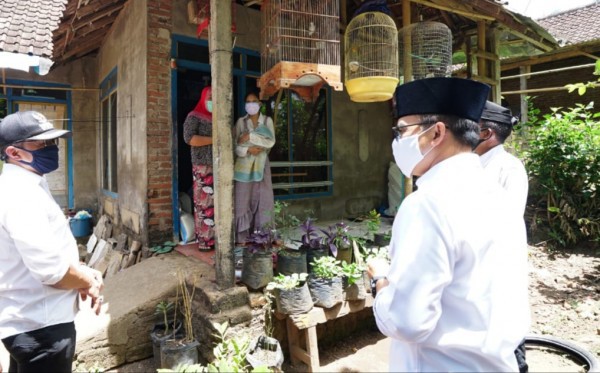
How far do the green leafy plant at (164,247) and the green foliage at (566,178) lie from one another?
21.1 ft

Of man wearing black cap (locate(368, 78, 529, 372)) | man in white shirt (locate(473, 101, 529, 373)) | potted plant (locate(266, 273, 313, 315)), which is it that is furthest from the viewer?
potted plant (locate(266, 273, 313, 315))

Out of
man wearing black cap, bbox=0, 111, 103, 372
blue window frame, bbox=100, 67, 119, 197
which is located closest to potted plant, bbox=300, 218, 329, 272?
man wearing black cap, bbox=0, 111, 103, 372

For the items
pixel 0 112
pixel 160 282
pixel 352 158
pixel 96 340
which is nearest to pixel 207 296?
pixel 160 282

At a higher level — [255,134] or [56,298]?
[255,134]

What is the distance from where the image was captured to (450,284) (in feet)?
4.25

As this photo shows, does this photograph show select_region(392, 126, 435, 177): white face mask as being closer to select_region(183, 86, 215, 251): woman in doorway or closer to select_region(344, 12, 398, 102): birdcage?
select_region(344, 12, 398, 102): birdcage

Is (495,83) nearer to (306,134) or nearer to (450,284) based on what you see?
(306,134)

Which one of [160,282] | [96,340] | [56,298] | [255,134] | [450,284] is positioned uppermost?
[255,134]

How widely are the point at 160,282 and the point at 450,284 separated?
349cm

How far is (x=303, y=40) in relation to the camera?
174 inches

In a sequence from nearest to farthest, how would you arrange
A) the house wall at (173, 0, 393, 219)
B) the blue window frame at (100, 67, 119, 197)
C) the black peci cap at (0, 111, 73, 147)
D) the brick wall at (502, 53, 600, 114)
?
1. the black peci cap at (0, 111, 73, 147)
2. the house wall at (173, 0, 393, 219)
3. the blue window frame at (100, 67, 119, 197)
4. the brick wall at (502, 53, 600, 114)

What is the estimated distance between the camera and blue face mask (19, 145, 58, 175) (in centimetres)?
216

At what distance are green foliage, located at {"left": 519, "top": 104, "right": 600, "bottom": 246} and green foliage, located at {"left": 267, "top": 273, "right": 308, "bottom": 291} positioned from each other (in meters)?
5.67

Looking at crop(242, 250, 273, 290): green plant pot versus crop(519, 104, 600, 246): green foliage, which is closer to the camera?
crop(242, 250, 273, 290): green plant pot
